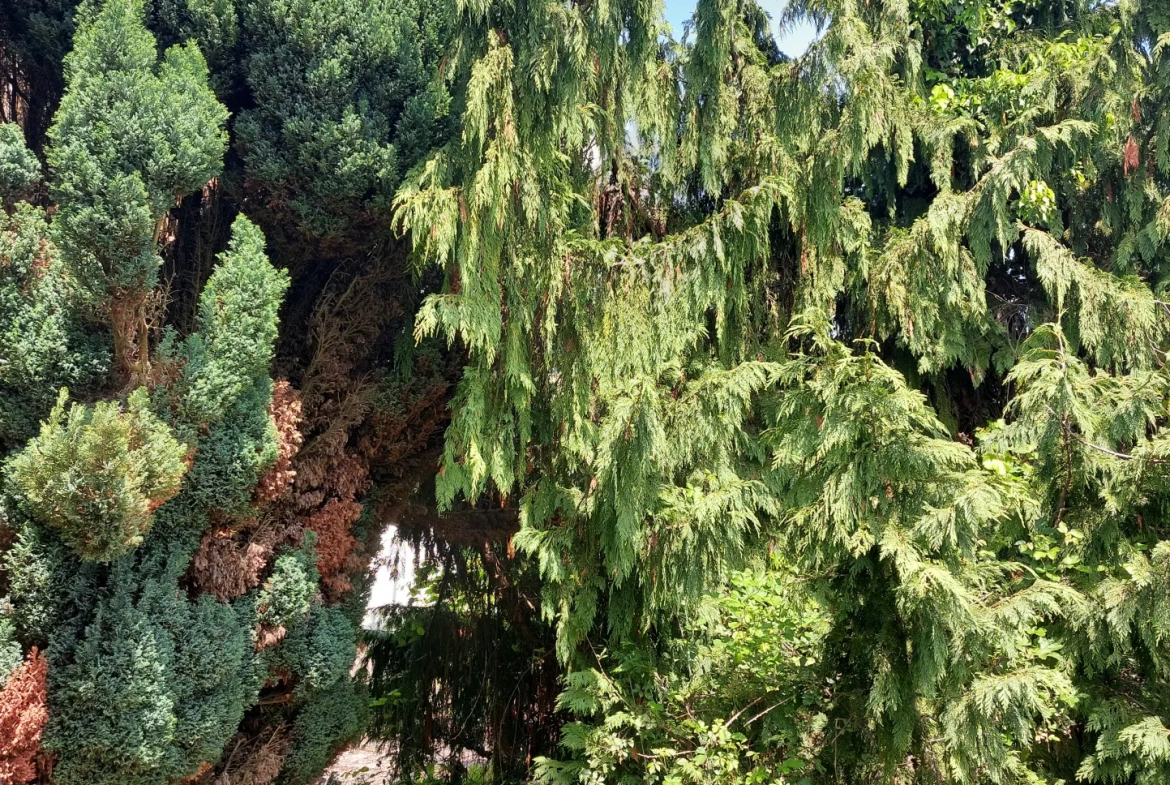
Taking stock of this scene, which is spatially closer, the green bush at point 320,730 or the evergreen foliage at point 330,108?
the evergreen foliage at point 330,108

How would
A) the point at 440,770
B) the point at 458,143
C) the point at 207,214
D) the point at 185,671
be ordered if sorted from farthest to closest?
Result: the point at 440,770
the point at 207,214
the point at 458,143
the point at 185,671

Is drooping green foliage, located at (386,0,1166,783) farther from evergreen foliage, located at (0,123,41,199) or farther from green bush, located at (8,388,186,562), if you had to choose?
evergreen foliage, located at (0,123,41,199)

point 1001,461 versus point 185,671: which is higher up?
point 1001,461

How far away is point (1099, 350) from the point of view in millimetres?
5078

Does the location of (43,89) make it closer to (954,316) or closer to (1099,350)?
(954,316)

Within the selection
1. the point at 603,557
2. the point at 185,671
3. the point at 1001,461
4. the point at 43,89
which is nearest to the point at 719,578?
the point at 603,557

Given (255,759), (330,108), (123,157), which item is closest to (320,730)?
(255,759)

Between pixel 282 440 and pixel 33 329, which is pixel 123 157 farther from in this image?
pixel 282 440

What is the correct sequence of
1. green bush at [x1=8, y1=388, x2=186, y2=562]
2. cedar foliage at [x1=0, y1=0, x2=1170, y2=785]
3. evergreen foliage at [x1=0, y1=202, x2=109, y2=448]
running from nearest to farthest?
1. green bush at [x1=8, y1=388, x2=186, y2=562]
2. cedar foliage at [x1=0, y1=0, x2=1170, y2=785]
3. evergreen foliage at [x1=0, y1=202, x2=109, y2=448]

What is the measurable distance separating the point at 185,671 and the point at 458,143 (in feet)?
9.23

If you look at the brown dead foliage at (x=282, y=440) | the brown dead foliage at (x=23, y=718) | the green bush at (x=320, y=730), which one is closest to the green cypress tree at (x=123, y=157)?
the brown dead foliage at (x=282, y=440)

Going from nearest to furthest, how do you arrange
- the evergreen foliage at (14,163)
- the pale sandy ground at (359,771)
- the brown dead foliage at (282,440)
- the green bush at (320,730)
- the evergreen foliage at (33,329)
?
the evergreen foliage at (33,329)
the evergreen foliage at (14,163)
the brown dead foliage at (282,440)
the green bush at (320,730)
the pale sandy ground at (359,771)

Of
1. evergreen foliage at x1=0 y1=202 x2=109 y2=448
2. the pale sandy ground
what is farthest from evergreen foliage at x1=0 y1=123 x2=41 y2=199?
the pale sandy ground

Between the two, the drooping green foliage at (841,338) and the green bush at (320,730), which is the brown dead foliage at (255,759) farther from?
the drooping green foliage at (841,338)
